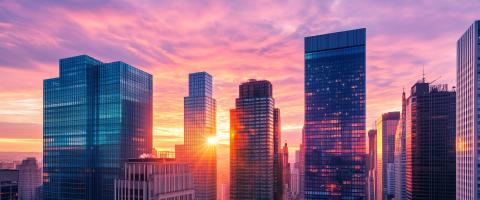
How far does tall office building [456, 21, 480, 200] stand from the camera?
154m

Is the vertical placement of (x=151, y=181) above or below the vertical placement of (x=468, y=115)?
below

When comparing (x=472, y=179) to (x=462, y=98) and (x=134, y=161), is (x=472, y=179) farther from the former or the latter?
(x=134, y=161)

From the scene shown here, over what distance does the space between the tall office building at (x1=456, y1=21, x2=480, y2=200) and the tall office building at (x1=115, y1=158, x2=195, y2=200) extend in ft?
404

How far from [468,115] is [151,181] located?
450ft

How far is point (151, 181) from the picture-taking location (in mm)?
139125

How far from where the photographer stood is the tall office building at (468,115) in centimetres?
15450

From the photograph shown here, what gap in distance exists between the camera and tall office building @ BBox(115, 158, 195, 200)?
139375mm

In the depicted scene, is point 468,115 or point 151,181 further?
point 468,115

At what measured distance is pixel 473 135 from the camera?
156 m

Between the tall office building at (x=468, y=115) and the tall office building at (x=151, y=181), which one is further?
the tall office building at (x=468, y=115)

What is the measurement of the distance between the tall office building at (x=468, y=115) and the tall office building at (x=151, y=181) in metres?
123

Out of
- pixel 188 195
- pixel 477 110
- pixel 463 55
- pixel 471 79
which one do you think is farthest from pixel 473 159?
pixel 188 195

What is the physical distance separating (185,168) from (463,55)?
445ft

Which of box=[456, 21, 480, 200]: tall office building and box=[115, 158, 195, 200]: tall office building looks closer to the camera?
box=[115, 158, 195, 200]: tall office building
